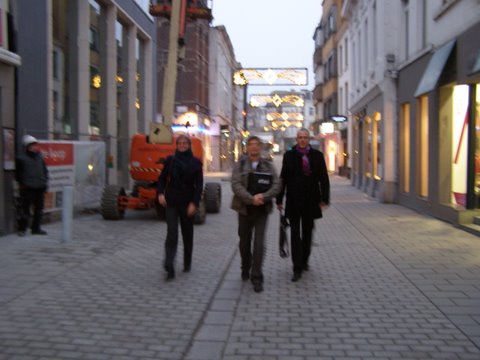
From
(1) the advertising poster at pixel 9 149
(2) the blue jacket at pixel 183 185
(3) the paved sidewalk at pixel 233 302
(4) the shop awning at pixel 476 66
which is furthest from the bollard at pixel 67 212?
(4) the shop awning at pixel 476 66

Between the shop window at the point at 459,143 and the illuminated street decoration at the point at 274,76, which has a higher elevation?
the illuminated street decoration at the point at 274,76

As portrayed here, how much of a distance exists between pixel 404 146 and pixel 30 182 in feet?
34.8

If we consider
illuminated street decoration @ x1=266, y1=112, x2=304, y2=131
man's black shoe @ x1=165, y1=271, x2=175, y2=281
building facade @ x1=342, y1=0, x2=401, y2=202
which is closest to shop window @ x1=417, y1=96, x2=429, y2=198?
building facade @ x1=342, y1=0, x2=401, y2=202

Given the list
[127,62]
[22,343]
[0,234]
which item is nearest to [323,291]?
[22,343]

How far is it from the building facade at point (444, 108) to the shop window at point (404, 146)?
0.55 metres

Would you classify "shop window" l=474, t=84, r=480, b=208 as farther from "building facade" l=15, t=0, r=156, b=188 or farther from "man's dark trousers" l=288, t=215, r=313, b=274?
"building facade" l=15, t=0, r=156, b=188

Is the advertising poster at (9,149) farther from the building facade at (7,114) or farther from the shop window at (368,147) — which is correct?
the shop window at (368,147)

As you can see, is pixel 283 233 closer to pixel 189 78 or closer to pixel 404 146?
pixel 404 146

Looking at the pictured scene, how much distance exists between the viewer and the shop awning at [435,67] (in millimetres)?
11297

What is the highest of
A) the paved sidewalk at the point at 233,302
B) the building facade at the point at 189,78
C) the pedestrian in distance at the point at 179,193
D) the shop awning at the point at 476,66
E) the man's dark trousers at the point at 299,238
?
the building facade at the point at 189,78

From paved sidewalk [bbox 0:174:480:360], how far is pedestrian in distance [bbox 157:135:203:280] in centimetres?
47

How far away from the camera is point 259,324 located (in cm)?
526

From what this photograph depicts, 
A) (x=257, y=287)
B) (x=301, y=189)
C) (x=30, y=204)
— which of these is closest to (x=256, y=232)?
(x=257, y=287)

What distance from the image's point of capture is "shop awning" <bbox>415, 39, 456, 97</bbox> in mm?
11297
